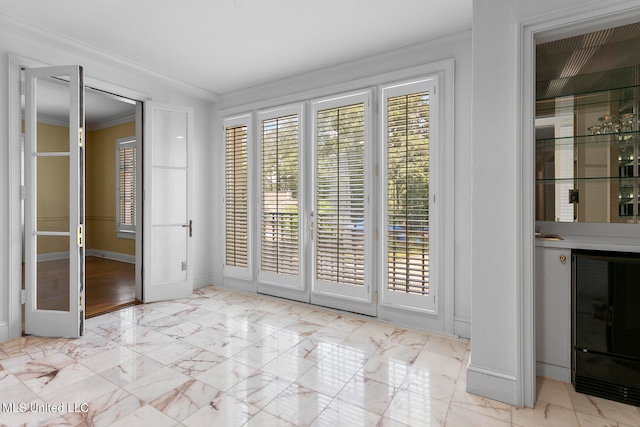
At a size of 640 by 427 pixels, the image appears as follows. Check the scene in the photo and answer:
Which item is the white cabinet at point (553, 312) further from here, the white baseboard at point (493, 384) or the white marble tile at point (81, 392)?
the white marble tile at point (81, 392)

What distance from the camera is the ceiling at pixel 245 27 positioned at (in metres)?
2.56

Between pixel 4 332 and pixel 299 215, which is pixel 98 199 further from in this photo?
pixel 299 215

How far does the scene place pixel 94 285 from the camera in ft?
15.4

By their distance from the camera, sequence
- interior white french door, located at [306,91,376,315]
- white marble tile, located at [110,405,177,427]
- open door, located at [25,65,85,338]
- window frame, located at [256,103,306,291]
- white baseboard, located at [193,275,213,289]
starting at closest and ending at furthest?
white marble tile, located at [110,405,177,427] < open door, located at [25,65,85,338] < interior white french door, located at [306,91,376,315] < window frame, located at [256,103,306,291] < white baseboard, located at [193,275,213,289]

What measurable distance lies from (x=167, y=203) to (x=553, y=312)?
13.4 ft

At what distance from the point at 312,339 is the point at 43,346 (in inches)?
89.1

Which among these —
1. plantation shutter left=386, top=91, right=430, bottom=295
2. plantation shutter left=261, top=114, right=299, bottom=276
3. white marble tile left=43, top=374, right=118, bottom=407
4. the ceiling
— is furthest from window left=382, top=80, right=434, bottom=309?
white marble tile left=43, top=374, right=118, bottom=407

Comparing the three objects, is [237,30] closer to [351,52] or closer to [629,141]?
[351,52]

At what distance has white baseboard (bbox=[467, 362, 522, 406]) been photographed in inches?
77.5

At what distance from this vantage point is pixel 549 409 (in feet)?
6.30

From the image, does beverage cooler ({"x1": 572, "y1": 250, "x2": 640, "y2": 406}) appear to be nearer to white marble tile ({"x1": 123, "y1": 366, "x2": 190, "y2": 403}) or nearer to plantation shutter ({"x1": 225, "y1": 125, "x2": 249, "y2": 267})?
white marble tile ({"x1": 123, "y1": 366, "x2": 190, "y2": 403})

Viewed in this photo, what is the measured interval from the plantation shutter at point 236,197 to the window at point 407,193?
6.54 ft

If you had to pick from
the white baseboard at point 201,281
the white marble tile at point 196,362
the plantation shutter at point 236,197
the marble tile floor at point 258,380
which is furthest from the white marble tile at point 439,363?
the white baseboard at point 201,281

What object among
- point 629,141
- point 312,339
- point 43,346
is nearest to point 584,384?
point 629,141
